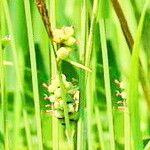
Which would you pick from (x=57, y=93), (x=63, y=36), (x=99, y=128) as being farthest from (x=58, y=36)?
(x=99, y=128)

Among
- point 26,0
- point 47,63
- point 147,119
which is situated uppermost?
point 26,0

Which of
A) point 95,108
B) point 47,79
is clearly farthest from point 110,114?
point 47,79

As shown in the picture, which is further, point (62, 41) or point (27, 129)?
point (27, 129)

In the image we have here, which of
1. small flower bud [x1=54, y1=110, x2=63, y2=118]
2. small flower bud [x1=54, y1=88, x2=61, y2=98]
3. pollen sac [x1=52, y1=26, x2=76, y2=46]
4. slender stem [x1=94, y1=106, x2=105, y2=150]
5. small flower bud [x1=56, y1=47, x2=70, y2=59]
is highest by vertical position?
pollen sac [x1=52, y1=26, x2=76, y2=46]

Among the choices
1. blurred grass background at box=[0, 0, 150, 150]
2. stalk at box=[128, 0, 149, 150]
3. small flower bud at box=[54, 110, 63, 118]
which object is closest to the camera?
stalk at box=[128, 0, 149, 150]

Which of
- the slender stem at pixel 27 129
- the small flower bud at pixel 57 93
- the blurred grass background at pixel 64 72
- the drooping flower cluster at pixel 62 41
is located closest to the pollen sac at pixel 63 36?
the drooping flower cluster at pixel 62 41

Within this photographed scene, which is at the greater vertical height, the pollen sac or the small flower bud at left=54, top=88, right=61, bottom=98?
the pollen sac

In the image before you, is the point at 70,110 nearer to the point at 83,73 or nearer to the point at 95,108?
the point at 83,73

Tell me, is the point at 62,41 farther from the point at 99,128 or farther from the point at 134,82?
the point at 99,128

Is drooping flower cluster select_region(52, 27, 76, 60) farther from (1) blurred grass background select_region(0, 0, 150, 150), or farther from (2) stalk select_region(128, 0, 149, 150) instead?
(1) blurred grass background select_region(0, 0, 150, 150)

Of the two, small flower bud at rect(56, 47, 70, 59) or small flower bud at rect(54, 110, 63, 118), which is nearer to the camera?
small flower bud at rect(56, 47, 70, 59)

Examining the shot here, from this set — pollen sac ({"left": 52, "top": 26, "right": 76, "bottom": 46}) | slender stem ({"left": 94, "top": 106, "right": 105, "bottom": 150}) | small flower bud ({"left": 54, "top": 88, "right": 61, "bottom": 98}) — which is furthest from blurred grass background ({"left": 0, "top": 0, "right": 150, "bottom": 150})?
pollen sac ({"left": 52, "top": 26, "right": 76, "bottom": 46})
